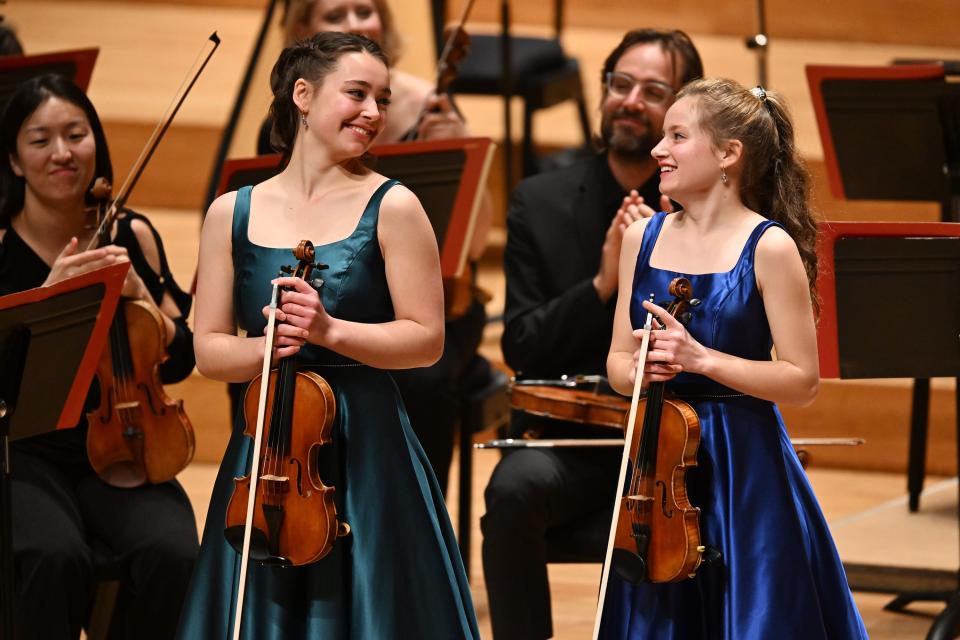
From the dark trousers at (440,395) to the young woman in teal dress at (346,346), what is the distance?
1062mm

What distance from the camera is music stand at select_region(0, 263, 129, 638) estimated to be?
7.61 ft

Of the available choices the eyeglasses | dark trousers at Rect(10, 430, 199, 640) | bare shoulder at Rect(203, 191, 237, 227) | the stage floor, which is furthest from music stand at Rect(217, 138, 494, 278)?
the stage floor

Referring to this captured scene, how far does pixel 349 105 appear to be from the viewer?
2.27m

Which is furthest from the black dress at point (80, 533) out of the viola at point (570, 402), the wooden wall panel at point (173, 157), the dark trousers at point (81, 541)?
the wooden wall panel at point (173, 157)

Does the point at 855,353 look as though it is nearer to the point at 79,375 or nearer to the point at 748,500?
the point at 748,500

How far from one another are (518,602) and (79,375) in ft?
3.13

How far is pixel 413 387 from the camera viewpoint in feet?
11.2

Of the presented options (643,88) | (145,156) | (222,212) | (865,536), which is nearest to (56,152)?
(145,156)

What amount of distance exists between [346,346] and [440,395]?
1.28m

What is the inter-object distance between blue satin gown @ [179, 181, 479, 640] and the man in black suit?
0.53m

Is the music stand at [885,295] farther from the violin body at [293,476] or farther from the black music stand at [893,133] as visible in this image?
the violin body at [293,476]

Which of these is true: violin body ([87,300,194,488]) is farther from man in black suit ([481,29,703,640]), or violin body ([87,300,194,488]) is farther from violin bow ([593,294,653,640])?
violin bow ([593,294,653,640])

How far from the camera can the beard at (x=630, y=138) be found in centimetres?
303

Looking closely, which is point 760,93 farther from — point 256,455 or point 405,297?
point 256,455
